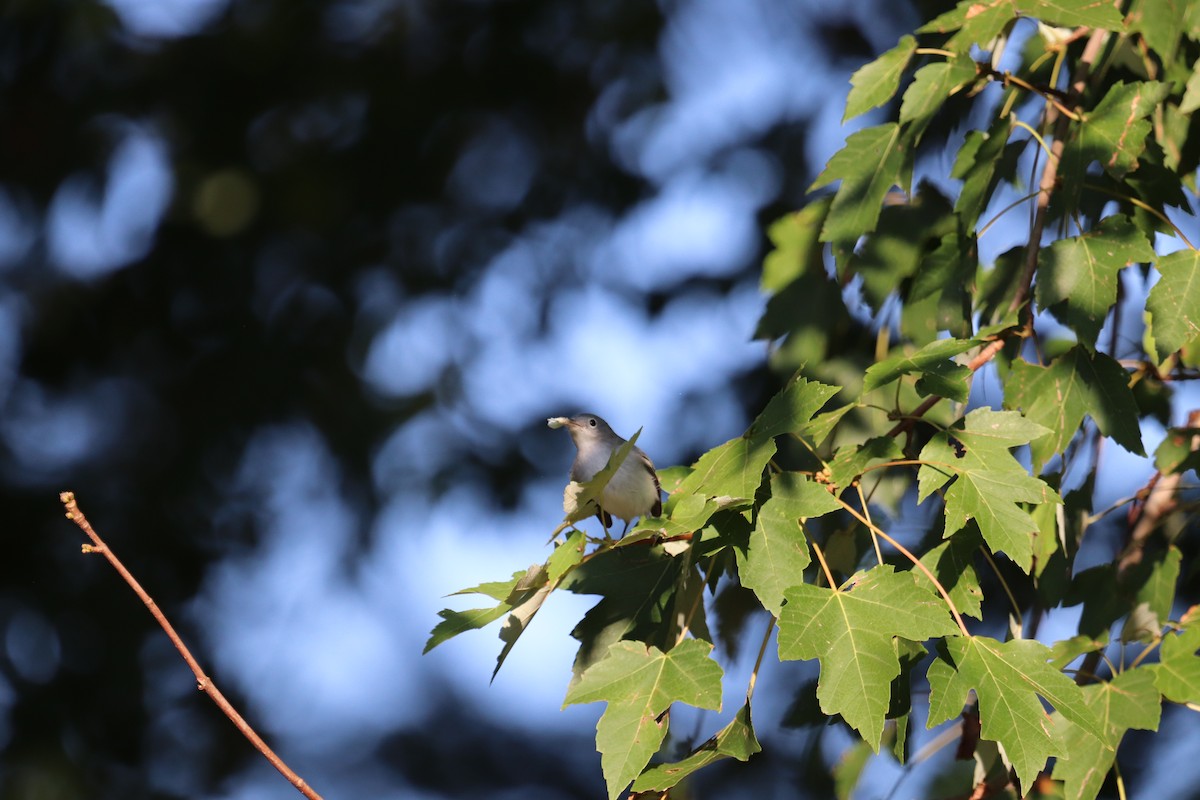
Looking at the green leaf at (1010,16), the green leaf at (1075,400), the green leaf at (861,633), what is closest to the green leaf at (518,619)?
the green leaf at (861,633)

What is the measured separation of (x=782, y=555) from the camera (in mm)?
1676

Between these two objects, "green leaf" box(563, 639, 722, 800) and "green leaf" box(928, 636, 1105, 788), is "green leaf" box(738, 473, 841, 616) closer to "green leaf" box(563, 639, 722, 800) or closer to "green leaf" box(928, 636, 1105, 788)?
"green leaf" box(563, 639, 722, 800)

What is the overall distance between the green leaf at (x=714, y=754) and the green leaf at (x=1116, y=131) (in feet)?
4.08

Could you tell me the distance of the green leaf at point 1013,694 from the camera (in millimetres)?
1677

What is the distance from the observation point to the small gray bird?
3.09 metres

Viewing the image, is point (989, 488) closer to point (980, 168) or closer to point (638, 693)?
point (638, 693)

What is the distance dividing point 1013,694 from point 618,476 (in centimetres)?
151

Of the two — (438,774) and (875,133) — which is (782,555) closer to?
(875,133)

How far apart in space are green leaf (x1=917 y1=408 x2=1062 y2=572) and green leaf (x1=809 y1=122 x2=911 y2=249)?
670 millimetres

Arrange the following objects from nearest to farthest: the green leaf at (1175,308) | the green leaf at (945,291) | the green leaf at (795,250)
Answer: the green leaf at (1175,308), the green leaf at (945,291), the green leaf at (795,250)

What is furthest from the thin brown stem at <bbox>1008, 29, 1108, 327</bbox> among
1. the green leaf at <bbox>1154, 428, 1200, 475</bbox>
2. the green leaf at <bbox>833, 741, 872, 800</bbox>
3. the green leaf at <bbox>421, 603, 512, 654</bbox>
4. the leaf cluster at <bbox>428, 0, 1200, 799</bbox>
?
the green leaf at <bbox>833, 741, 872, 800</bbox>

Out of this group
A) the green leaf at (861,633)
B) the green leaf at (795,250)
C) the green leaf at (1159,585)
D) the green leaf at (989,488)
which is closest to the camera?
the green leaf at (861,633)

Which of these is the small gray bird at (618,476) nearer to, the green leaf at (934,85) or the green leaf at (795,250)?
the green leaf at (795,250)

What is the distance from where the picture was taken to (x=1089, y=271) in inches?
84.2
